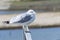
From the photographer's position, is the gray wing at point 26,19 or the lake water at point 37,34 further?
the lake water at point 37,34

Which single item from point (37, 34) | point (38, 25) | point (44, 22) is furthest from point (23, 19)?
point (44, 22)

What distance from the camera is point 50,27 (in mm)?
3518

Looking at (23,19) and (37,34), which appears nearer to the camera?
(23,19)

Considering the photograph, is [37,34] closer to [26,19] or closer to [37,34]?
[37,34]

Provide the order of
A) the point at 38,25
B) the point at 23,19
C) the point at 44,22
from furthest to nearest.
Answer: the point at 44,22
the point at 38,25
the point at 23,19

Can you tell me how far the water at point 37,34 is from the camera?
128 inches

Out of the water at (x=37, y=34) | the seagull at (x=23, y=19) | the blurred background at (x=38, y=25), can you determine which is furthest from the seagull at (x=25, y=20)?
the water at (x=37, y=34)

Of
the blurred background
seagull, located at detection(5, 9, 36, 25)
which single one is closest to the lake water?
the blurred background

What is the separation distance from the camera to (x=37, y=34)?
3.36 meters

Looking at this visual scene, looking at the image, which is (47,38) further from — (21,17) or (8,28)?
(21,17)

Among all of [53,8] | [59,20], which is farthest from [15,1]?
[59,20]

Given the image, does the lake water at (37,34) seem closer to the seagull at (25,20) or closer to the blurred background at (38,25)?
the blurred background at (38,25)

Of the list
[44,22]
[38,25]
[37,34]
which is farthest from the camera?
[44,22]

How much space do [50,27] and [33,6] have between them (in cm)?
172
